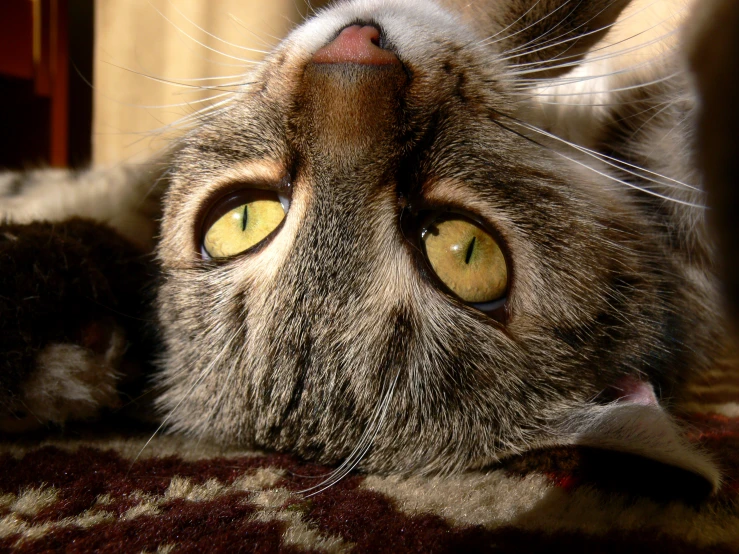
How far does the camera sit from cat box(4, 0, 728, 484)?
1.01m

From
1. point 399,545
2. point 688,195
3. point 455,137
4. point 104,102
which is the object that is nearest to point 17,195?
point 104,102

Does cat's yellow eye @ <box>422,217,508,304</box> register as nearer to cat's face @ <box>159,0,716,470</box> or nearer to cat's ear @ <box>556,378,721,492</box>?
cat's face @ <box>159,0,716,470</box>

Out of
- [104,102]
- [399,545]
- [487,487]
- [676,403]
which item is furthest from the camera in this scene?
[104,102]

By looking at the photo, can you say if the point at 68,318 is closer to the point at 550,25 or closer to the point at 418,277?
the point at 418,277

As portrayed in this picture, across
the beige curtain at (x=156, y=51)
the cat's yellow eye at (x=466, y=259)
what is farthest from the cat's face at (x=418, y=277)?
the beige curtain at (x=156, y=51)

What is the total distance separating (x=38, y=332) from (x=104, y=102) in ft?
7.37

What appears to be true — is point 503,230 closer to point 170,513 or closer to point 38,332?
point 170,513

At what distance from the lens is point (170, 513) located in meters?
0.86

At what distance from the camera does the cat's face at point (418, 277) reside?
1007 millimetres

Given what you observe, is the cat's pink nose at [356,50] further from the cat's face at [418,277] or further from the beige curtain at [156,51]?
the beige curtain at [156,51]

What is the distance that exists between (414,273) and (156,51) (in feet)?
7.38

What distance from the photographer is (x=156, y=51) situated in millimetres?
2582

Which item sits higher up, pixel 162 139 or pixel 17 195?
pixel 162 139

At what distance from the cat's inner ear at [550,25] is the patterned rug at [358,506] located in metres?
0.95
